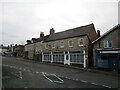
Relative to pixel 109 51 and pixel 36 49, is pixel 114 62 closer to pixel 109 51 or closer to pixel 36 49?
pixel 109 51

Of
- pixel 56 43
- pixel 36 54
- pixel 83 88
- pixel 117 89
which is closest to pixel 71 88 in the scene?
pixel 83 88

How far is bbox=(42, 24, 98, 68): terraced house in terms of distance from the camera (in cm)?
2669

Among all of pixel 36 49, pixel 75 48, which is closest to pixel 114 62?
pixel 75 48

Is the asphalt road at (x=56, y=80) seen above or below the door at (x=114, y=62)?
below

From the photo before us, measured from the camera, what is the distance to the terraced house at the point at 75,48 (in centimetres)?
2669

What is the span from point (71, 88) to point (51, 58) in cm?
2431

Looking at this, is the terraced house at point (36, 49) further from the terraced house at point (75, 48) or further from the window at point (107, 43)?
the window at point (107, 43)

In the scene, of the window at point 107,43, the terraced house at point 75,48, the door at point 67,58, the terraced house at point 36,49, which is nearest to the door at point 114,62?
the window at point 107,43

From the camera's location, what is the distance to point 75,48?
28375 mm

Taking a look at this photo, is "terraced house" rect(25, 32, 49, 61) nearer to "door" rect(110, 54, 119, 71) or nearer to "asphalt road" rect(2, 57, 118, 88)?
"door" rect(110, 54, 119, 71)

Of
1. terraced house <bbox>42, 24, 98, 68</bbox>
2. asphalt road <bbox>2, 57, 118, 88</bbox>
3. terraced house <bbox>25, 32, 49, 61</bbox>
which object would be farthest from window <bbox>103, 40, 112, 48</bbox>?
terraced house <bbox>25, 32, 49, 61</bbox>

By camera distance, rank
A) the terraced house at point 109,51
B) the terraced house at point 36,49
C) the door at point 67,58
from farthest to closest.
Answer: the terraced house at point 36,49
the door at point 67,58
the terraced house at point 109,51

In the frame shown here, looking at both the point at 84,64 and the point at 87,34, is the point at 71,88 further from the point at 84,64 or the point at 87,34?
the point at 87,34

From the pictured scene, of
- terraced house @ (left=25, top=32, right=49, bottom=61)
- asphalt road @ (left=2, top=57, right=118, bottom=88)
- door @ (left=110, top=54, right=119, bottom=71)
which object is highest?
terraced house @ (left=25, top=32, right=49, bottom=61)
